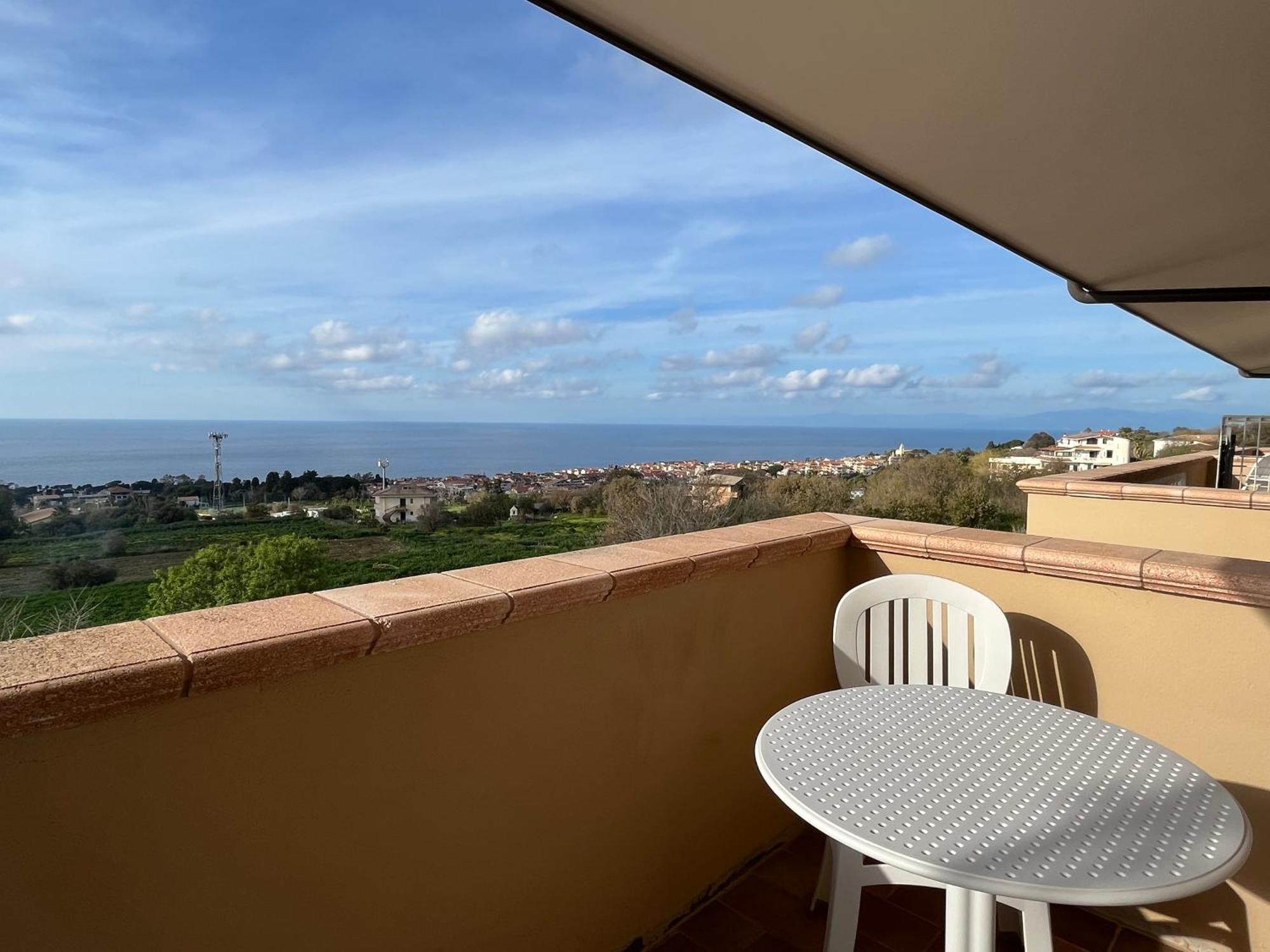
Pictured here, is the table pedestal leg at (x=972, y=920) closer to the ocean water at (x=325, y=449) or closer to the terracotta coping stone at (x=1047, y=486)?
the terracotta coping stone at (x=1047, y=486)

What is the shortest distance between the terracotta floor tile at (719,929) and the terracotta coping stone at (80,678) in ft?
5.05

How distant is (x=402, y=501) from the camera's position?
30.2 feet

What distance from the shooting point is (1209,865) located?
1046mm

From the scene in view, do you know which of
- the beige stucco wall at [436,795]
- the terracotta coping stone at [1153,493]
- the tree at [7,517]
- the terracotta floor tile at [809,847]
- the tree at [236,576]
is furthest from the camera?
the tree at [7,517]

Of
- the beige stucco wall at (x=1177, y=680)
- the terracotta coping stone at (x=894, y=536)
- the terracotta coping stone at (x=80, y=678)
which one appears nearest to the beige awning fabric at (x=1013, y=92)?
the terracotta coping stone at (x=894, y=536)

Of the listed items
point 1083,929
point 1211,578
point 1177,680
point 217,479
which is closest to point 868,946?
point 1083,929

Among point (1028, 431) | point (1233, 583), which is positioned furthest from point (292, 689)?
point (1028, 431)

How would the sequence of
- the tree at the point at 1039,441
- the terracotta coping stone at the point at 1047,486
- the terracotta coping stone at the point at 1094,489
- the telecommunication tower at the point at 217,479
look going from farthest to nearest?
the tree at the point at 1039,441
the telecommunication tower at the point at 217,479
the terracotta coping stone at the point at 1047,486
the terracotta coping stone at the point at 1094,489

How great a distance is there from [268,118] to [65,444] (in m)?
13.5

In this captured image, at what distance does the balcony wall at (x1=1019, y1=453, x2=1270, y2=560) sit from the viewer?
4.29m

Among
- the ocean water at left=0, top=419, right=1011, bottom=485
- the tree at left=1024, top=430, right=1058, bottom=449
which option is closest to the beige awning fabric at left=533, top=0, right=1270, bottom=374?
the ocean water at left=0, top=419, right=1011, bottom=485

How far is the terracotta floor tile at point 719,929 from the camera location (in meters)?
1.93

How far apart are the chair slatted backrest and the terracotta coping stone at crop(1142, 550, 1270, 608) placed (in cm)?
42

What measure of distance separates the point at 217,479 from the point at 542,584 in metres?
7.67
